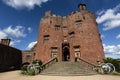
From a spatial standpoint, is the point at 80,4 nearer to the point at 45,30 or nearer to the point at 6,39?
the point at 45,30

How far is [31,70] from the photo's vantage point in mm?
17703

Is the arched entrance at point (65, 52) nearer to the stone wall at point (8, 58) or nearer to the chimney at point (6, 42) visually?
the stone wall at point (8, 58)

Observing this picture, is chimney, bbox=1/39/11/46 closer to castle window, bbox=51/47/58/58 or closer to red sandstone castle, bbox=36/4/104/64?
red sandstone castle, bbox=36/4/104/64

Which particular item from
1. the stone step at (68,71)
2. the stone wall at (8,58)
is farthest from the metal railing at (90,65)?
the stone wall at (8,58)

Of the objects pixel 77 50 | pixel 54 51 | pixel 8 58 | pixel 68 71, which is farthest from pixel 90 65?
pixel 8 58

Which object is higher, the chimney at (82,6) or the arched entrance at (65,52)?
the chimney at (82,6)

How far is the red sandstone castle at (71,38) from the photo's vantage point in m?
27.4

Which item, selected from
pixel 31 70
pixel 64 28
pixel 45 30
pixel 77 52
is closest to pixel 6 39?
pixel 45 30

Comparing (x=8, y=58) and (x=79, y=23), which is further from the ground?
(x=79, y=23)

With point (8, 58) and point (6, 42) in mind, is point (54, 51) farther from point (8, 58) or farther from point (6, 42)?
point (6, 42)

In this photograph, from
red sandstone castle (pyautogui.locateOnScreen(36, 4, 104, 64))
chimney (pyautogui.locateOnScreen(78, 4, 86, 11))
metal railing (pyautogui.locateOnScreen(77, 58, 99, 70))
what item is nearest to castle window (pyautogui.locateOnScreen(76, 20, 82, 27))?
red sandstone castle (pyautogui.locateOnScreen(36, 4, 104, 64))

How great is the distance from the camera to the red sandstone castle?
27.4m

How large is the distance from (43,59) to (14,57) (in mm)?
9755

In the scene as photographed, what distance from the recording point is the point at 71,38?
29562 mm
